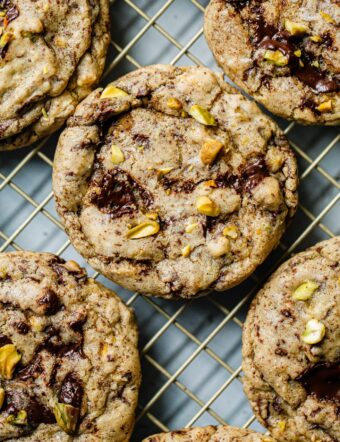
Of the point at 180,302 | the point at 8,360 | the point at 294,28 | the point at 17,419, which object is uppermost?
the point at 294,28

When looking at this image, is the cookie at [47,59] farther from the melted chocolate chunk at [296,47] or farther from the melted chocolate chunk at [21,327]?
the melted chocolate chunk at [21,327]

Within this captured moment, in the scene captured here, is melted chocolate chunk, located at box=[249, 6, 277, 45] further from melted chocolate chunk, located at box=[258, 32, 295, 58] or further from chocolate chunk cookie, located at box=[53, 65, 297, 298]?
chocolate chunk cookie, located at box=[53, 65, 297, 298]

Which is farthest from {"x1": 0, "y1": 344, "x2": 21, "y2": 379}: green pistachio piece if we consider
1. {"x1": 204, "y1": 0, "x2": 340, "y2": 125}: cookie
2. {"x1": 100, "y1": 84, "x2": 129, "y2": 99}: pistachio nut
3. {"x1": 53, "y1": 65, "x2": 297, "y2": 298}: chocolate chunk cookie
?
{"x1": 204, "y1": 0, "x2": 340, "y2": 125}: cookie

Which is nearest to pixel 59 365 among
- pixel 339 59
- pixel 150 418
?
pixel 150 418

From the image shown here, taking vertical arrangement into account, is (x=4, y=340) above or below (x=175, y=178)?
below

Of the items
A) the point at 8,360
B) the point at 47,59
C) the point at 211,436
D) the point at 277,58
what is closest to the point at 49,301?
the point at 8,360

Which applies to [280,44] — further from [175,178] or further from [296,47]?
[175,178]

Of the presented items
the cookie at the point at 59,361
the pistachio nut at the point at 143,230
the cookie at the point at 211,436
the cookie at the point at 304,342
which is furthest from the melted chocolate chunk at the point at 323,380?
the pistachio nut at the point at 143,230
